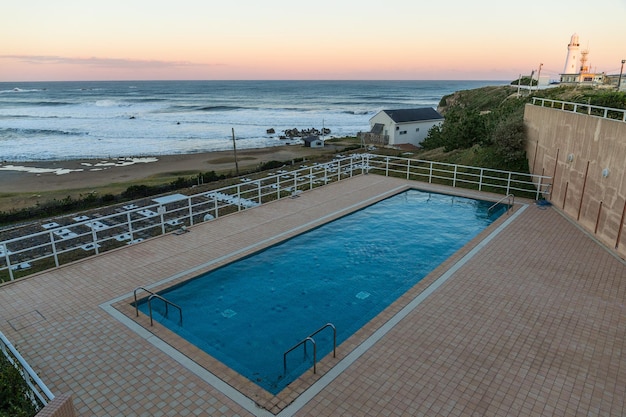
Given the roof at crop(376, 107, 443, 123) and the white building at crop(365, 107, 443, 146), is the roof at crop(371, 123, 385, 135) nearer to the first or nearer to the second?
the white building at crop(365, 107, 443, 146)

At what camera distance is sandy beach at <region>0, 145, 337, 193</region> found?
34.2 metres

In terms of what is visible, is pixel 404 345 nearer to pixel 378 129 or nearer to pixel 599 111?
pixel 599 111

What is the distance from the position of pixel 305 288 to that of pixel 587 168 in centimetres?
1051

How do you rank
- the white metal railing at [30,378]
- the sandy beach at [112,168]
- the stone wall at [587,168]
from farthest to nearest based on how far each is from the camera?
1. the sandy beach at [112,168]
2. the stone wall at [587,168]
3. the white metal railing at [30,378]

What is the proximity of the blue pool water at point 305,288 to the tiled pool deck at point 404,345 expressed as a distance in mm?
511

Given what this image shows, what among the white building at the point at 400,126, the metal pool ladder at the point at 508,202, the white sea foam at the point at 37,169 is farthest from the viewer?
the white building at the point at 400,126

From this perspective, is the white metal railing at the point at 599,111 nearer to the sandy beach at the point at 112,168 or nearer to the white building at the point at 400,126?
the white building at the point at 400,126

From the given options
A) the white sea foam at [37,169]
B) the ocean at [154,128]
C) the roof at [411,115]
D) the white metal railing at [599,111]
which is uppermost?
the white metal railing at [599,111]

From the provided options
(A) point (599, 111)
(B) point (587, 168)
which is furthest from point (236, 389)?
(A) point (599, 111)

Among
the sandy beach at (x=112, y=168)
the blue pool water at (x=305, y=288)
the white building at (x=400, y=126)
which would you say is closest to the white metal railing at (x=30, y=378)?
the blue pool water at (x=305, y=288)

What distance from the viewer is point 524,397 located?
6523 mm

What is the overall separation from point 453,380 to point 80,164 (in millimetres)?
44598

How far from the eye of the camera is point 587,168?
1395 centimetres

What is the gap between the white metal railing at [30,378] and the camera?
210 inches
